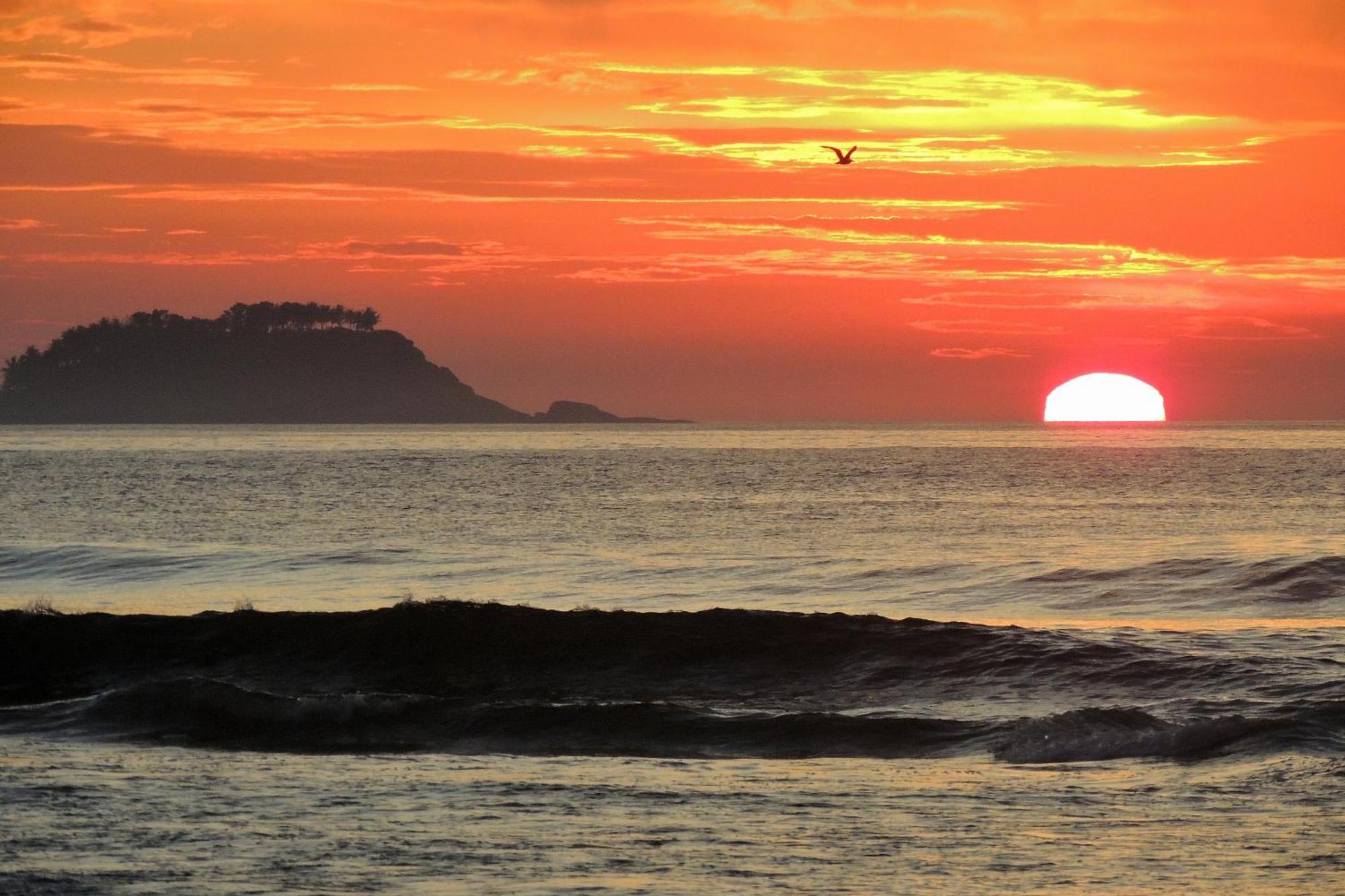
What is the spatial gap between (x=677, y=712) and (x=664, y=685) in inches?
157

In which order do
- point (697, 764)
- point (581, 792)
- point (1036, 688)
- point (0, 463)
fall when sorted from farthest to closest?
point (0, 463) < point (1036, 688) < point (697, 764) < point (581, 792)

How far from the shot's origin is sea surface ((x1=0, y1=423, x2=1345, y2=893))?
1109 centimetres

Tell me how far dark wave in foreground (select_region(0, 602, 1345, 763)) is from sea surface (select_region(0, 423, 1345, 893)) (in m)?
0.08

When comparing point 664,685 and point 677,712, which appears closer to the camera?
point 677,712

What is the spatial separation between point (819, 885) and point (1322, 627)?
18.4 m

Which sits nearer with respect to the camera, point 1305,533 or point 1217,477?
point 1305,533

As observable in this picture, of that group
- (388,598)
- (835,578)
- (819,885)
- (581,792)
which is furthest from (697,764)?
A: (835,578)

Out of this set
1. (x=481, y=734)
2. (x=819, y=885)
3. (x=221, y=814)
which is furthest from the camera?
(x=481, y=734)

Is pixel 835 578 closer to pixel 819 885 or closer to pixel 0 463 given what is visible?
pixel 819 885

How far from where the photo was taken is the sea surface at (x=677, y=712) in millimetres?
11094

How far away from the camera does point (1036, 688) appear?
67.1 feet

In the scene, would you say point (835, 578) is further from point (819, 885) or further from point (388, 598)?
point (819, 885)

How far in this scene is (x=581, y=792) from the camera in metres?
13.5

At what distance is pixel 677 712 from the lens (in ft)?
59.3
